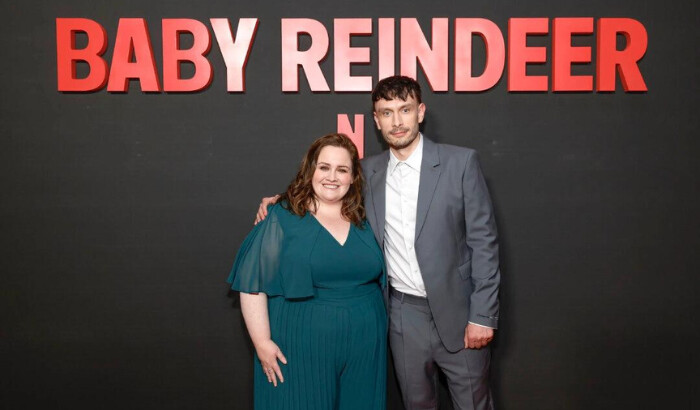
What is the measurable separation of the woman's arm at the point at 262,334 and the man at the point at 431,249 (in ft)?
1.40

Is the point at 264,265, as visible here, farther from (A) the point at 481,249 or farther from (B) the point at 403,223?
(A) the point at 481,249

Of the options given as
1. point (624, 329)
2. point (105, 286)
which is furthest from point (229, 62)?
point (624, 329)

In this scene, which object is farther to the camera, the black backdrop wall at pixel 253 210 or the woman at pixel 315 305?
the black backdrop wall at pixel 253 210

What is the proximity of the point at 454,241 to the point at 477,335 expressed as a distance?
424 mm

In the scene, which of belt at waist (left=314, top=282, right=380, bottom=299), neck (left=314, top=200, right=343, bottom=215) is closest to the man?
neck (left=314, top=200, right=343, bottom=215)

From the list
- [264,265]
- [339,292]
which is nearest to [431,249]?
[339,292]

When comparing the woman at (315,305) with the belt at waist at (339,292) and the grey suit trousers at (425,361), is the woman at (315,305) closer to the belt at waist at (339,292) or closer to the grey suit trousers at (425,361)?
the belt at waist at (339,292)

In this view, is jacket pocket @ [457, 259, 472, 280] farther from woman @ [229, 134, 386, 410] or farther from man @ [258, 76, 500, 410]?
woman @ [229, 134, 386, 410]

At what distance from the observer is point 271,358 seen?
76.6 inches

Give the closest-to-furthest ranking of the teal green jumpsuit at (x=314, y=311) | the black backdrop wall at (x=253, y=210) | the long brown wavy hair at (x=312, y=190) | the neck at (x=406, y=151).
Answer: the teal green jumpsuit at (x=314, y=311) → the long brown wavy hair at (x=312, y=190) → the neck at (x=406, y=151) → the black backdrop wall at (x=253, y=210)

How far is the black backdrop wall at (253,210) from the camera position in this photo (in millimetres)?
2604

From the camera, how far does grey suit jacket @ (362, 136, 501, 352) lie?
208cm

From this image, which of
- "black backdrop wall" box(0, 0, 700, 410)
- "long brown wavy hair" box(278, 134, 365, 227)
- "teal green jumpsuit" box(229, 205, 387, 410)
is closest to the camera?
"teal green jumpsuit" box(229, 205, 387, 410)

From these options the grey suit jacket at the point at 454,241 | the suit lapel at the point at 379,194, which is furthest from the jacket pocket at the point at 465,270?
the suit lapel at the point at 379,194
